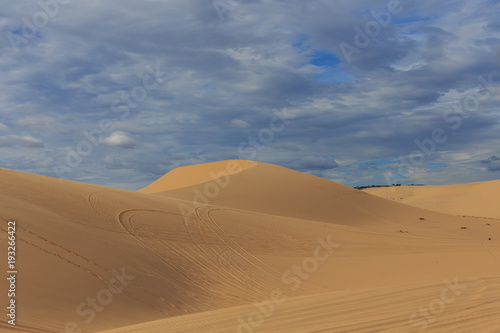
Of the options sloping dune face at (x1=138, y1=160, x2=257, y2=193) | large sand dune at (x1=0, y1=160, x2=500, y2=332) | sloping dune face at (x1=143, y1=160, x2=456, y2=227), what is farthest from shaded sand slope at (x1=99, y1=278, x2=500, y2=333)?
sloping dune face at (x1=138, y1=160, x2=257, y2=193)

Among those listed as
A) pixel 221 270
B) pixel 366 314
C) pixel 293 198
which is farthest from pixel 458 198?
pixel 366 314

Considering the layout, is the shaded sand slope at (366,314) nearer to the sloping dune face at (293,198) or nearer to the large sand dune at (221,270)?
the large sand dune at (221,270)

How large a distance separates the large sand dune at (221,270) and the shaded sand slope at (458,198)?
859 inches

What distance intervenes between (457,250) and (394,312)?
1316cm

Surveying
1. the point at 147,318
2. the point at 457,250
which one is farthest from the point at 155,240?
the point at 457,250

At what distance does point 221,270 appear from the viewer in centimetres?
1272

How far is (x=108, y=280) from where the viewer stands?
972 centimetres

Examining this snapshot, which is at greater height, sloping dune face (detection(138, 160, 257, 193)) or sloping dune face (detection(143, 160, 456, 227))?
sloping dune face (detection(138, 160, 257, 193))

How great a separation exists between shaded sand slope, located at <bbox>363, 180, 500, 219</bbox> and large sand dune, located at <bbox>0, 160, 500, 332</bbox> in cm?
2183

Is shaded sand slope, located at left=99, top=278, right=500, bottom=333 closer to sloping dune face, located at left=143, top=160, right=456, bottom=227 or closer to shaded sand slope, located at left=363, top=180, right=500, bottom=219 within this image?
sloping dune face, located at left=143, top=160, right=456, bottom=227

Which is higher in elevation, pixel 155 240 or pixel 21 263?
pixel 155 240

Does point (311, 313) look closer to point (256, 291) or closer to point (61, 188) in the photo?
point (256, 291)

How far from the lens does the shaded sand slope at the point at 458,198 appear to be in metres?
44.5

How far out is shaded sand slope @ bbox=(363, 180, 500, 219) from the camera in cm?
4450
